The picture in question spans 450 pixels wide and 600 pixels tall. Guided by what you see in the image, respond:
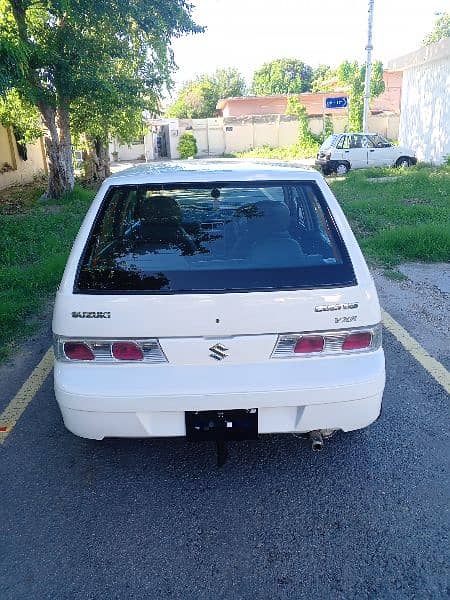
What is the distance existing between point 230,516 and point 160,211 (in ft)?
6.00

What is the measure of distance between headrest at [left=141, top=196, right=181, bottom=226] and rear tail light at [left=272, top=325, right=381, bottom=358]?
108 cm

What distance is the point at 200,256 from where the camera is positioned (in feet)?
9.52

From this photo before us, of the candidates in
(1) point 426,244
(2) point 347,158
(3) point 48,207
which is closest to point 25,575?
(1) point 426,244

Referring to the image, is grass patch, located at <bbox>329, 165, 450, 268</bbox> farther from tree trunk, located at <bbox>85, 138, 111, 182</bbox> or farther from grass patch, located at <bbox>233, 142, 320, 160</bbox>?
grass patch, located at <bbox>233, 142, 320, 160</bbox>

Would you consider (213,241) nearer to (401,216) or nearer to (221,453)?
(221,453)

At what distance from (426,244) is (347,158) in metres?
12.9

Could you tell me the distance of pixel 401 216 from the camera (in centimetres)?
962

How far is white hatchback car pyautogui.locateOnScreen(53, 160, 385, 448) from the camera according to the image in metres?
2.61

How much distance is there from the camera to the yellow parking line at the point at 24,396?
3.65 m

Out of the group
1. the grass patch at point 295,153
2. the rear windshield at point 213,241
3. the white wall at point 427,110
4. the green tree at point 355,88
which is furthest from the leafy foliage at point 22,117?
the green tree at point 355,88

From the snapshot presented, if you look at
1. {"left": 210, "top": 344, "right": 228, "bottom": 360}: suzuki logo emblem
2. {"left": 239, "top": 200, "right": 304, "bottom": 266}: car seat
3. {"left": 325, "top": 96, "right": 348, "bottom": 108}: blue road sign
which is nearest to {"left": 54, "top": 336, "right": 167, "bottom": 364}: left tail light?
{"left": 210, "top": 344, "right": 228, "bottom": 360}: suzuki logo emblem

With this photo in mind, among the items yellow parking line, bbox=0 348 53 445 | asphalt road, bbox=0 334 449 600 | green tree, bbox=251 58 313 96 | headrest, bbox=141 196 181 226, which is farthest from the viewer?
green tree, bbox=251 58 313 96

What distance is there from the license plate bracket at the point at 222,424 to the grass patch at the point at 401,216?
4.91m

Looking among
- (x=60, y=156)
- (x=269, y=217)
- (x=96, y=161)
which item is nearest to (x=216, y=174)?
(x=269, y=217)
